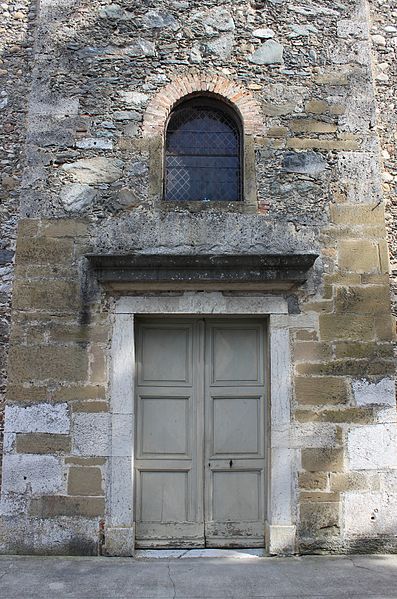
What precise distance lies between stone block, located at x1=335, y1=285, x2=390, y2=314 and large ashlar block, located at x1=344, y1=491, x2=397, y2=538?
154 centimetres

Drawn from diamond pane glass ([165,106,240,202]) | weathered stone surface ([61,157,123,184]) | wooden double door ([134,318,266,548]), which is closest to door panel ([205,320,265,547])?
wooden double door ([134,318,266,548])

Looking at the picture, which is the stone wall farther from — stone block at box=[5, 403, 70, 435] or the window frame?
the window frame

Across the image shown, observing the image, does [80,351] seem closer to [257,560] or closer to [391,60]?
[257,560]

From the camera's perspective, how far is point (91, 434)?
187 inches

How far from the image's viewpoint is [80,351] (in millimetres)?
4871

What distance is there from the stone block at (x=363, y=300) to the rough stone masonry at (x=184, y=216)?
12 mm

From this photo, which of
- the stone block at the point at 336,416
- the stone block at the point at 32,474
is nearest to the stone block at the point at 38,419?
the stone block at the point at 32,474

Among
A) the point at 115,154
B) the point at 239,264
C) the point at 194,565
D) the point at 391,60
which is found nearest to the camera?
the point at 194,565

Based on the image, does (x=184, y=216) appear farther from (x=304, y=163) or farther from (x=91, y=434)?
(x=91, y=434)

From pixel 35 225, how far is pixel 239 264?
1.84 m

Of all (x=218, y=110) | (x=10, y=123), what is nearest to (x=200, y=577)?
(x=218, y=110)

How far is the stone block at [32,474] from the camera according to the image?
185 inches

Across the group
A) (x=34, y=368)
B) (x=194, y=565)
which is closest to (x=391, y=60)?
(x=34, y=368)

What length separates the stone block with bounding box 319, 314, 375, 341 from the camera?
16.1 feet
